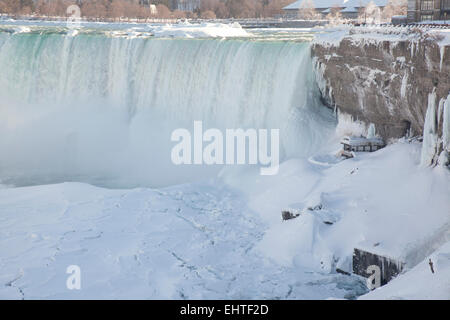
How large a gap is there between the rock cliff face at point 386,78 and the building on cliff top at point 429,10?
19.1 ft

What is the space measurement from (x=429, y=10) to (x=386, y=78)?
26.8 feet

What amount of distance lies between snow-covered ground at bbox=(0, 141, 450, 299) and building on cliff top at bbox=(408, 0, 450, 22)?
28.0 ft

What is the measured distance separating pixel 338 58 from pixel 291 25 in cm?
3378

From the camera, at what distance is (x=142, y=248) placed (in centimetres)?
1400

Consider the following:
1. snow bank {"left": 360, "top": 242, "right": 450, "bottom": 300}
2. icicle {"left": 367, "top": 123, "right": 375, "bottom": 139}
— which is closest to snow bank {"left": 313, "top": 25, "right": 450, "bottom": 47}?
icicle {"left": 367, "top": 123, "right": 375, "bottom": 139}

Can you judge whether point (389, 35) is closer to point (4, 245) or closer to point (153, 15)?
point (4, 245)

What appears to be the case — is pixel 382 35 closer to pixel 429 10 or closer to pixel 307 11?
pixel 429 10

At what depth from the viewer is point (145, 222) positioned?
50.7ft

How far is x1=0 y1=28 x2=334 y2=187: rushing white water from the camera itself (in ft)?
67.9

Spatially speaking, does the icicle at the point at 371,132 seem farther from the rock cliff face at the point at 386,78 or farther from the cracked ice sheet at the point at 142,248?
the cracked ice sheet at the point at 142,248

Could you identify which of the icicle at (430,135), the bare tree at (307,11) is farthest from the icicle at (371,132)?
the bare tree at (307,11)

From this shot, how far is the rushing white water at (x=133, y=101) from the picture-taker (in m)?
20.7

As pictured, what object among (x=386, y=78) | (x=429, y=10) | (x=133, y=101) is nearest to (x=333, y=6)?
(x=429, y=10)
